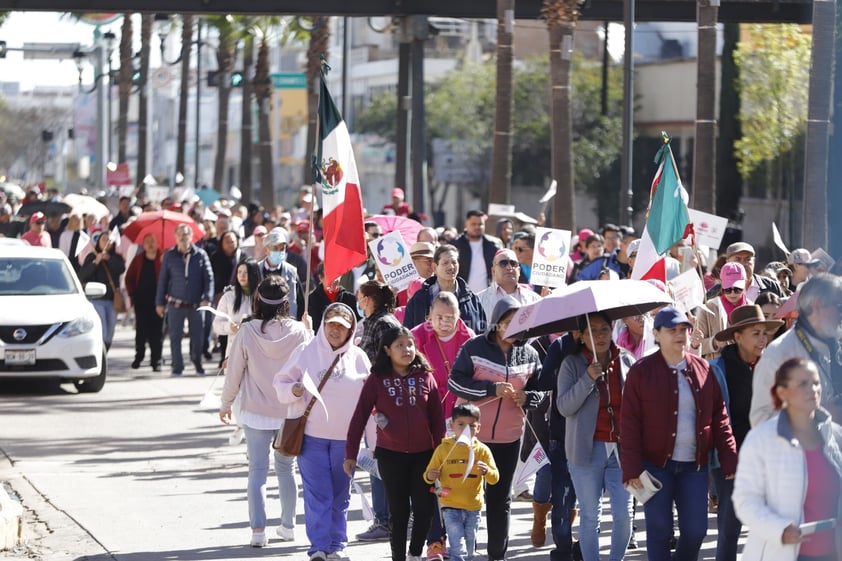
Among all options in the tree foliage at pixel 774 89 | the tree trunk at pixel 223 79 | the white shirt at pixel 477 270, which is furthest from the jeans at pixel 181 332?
the tree foliage at pixel 774 89

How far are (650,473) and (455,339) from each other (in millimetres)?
2225

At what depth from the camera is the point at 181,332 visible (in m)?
20.2

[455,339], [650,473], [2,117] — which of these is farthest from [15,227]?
[2,117]

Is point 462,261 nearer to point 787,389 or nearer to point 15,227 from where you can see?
point 787,389

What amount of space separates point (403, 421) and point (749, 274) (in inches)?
223

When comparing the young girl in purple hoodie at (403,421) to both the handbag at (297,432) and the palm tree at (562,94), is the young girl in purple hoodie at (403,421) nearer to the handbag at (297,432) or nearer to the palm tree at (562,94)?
the handbag at (297,432)

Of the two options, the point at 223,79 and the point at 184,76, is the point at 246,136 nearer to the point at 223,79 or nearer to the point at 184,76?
the point at 223,79

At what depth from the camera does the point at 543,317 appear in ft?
28.6

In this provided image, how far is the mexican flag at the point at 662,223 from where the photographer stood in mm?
12242

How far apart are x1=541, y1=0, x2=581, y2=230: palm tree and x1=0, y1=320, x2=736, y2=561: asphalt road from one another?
7.57 m

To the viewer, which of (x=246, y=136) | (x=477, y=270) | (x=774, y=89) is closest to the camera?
(x=477, y=270)

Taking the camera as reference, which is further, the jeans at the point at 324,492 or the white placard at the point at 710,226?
the white placard at the point at 710,226

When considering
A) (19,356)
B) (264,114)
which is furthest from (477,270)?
(264,114)

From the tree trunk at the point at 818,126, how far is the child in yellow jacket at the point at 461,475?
701cm
